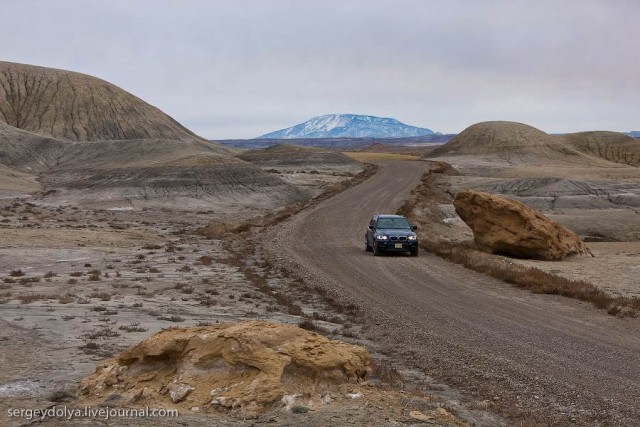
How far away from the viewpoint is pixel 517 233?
3050 centimetres

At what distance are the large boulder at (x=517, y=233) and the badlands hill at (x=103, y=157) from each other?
28901 millimetres

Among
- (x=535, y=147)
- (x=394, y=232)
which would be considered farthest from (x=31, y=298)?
(x=535, y=147)

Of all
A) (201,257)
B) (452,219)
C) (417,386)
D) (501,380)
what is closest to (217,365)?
(417,386)

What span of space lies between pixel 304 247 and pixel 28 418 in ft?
82.6

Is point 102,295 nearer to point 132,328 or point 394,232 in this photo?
point 132,328

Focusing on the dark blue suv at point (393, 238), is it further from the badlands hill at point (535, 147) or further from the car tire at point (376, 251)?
the badlands hill at point (535, 147)

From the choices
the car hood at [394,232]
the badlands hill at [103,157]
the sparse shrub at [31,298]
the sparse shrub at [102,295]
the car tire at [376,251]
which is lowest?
the sparse shrub at [102,295]

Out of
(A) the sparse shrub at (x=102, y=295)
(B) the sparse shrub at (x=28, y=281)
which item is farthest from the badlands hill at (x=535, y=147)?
(A) the sparse shrub at (x=102, y=295)

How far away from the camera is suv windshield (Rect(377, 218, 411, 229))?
3054 centimetres

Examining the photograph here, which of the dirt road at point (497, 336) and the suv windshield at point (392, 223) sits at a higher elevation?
the suv windshield at point (392, 223)

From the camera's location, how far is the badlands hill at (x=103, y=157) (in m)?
61.8

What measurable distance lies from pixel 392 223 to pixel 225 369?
73.6 ft

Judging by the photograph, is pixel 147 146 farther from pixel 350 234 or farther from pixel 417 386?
pixel 417 386

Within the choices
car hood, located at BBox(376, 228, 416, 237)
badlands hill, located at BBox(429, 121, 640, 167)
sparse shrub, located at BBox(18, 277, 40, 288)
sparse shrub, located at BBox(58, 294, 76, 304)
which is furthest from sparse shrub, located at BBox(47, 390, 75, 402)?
badlands hill, located at BBox(429, 121, 640, 167)
